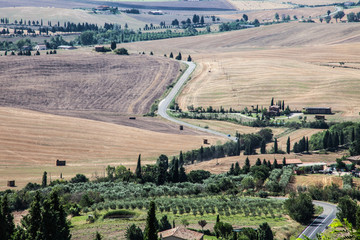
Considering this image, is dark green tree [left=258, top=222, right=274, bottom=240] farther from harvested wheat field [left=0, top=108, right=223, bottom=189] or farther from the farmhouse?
harvested wheat field [left=0, top=108, right=223, bottom=189]

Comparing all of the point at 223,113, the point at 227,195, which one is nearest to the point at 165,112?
the point at 223,113

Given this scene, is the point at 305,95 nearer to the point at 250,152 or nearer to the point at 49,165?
the point at 250,152

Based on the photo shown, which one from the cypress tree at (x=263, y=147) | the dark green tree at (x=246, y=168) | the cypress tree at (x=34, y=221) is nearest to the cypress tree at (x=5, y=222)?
the cypress tree at (x=34, y=221)

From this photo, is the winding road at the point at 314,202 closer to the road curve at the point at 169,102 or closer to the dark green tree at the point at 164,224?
the road curve at the point at 169,102

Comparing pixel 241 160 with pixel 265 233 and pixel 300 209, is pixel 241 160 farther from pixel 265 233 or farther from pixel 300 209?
pixel 265 233

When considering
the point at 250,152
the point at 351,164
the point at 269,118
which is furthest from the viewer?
the point at 269,118
